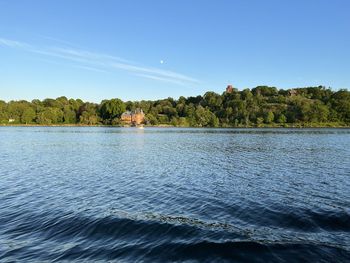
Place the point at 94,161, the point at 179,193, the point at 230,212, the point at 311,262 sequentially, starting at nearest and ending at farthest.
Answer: the point at 311,262 < the point at 230,212 < the point at 179,193 < the point at 94,161

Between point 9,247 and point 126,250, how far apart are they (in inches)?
232

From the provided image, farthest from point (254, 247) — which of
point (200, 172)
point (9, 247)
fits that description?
point (200, 172)

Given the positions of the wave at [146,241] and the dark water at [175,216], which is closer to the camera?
the wave at [146,241]

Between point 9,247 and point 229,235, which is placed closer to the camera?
point 9,247

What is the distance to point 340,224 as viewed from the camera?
19.2 m

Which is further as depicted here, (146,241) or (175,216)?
(175,216)

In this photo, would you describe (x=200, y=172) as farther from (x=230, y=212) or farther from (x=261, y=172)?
(x=230, y=212)

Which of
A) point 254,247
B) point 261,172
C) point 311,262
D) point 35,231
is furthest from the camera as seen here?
point 261,172

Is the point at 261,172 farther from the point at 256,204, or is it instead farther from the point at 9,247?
the point at 9,247

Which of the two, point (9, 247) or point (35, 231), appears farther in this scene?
point (35, 231)

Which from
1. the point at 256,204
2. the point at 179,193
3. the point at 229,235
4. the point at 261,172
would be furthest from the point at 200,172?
the point at 229,235

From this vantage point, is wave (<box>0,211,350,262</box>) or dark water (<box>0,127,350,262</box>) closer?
wave (<box>0,211,350,262</box>)

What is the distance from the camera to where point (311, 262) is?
550 inches

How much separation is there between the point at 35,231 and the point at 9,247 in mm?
2630
